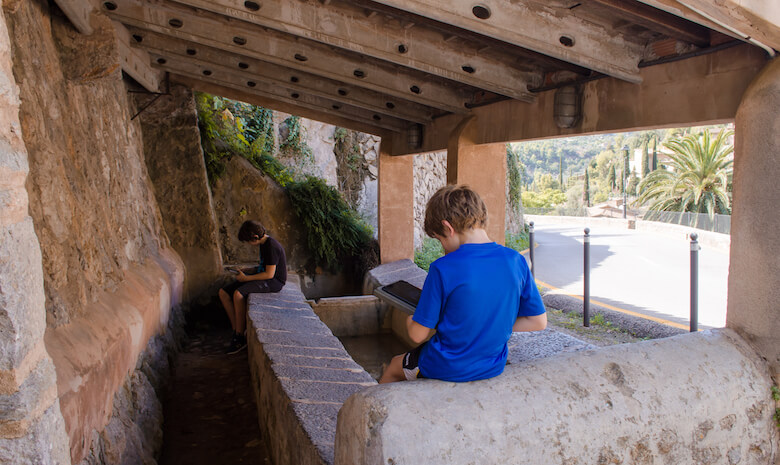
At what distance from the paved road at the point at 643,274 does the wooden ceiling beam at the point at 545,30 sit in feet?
→ 16.5

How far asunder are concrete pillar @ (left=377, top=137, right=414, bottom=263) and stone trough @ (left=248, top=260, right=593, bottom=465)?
3.42 m

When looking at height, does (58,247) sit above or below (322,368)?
above

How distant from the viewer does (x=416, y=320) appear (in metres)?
2.18

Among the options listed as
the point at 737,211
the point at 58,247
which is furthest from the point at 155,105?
the point at 737,211

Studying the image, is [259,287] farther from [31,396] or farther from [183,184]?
[31,396]

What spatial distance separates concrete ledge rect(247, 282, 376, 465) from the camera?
296 cm

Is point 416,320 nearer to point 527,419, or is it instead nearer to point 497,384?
point 497,384

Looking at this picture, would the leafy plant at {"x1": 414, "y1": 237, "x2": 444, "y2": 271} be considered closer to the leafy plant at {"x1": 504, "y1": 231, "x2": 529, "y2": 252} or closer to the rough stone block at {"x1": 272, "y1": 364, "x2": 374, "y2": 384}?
the leafy plant at {"x1": 504, "y1": 231, "x2": 529, "y2": 252}

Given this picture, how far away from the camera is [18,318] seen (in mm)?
1700

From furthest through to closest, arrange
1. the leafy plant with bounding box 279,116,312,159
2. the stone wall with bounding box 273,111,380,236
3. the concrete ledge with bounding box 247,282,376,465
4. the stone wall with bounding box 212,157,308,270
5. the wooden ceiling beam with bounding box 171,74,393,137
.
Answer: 1. the stone wall with bounding box 273,111,380,236
2. the leafy plant with bounding box 279,116,312,159
3. the stone wall with bounding box 212,157,308,270
4. the wooden ceiling beam with bounding box 171,74,393,137
5. the concrete ledge with bounding box 247,282,376,465

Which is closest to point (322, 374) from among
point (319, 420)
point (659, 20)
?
point (319, 420)

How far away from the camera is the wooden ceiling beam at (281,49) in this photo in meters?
5.57

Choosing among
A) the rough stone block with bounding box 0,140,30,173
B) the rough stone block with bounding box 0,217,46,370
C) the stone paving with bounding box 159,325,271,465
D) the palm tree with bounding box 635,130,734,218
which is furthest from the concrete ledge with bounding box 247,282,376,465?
the palm tree with bounding box 635,130,734,218

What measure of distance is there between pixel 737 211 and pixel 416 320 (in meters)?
2.24
